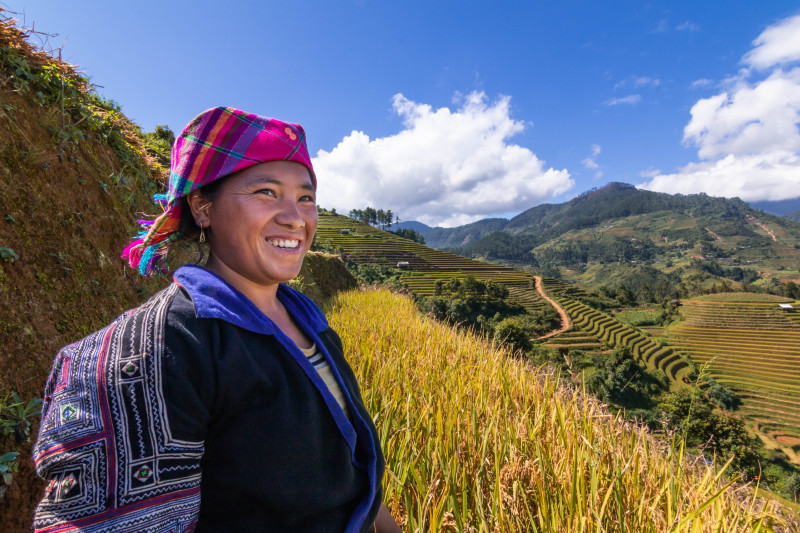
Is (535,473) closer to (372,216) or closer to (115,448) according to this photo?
(115,448)

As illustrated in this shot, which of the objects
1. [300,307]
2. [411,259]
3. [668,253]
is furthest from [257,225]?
[668,253]

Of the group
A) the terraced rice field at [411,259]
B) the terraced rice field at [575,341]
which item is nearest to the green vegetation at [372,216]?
the terraced rice field at [411,259]

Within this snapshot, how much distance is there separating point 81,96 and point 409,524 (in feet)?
13.9

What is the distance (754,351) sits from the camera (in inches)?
2002

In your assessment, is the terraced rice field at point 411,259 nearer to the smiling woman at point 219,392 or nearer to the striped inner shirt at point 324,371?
the striped inner shirt at point 324,371

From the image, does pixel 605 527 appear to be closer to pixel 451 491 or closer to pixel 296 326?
pixel 451 491

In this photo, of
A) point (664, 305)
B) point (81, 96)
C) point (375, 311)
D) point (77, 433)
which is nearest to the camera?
point (77, 433)

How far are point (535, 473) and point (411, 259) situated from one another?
59.8 meters

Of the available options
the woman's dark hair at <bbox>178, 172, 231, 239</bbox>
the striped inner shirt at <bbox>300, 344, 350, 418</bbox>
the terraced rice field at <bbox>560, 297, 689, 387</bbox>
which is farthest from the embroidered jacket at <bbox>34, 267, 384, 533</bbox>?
the terraced rice field at <bbox>560, 297, 689, 387</bbox>

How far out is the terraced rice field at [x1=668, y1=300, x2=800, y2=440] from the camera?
3853 cm

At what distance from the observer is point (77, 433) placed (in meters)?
0.56

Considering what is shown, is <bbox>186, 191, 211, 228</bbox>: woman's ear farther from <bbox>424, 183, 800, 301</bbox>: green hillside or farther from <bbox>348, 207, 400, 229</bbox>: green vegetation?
<bbox>424, 183, 800, 301</bbox>: green hillside

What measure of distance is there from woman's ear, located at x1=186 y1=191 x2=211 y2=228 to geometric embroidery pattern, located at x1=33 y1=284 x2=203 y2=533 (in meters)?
0.36

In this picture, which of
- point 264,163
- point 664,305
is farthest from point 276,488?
point 664,305
